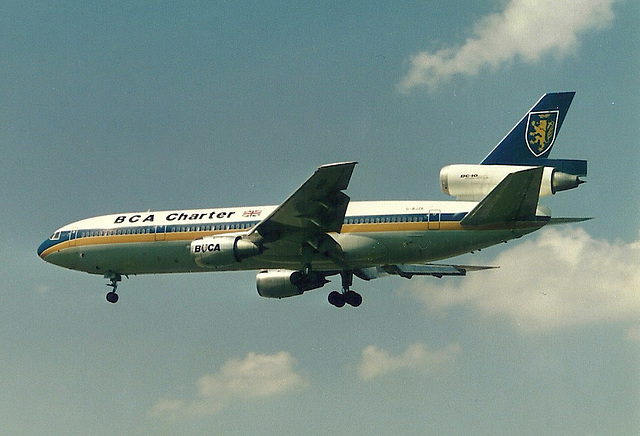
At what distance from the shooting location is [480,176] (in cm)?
3509

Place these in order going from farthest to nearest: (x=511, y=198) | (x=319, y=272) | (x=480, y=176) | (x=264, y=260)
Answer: (x=319, y=272) → (x=264, y=260) → (x=480, y=176) → (x=511, y=198)

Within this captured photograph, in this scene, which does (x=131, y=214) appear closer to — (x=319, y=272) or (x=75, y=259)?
(x=75, y=259)

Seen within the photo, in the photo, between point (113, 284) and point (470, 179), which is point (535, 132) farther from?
point (113, 284)

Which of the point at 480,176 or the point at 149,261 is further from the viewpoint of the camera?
the point at 149,261

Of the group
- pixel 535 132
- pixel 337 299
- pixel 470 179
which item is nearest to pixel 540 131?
pixel 535 132

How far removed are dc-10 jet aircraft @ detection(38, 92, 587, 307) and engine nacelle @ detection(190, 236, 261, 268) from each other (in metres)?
0.04

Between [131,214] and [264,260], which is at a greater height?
[131,214]

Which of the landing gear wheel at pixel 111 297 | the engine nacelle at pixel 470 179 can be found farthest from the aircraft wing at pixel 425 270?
the landing gear wheel at pixel 111 297

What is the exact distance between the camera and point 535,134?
37.0 meters

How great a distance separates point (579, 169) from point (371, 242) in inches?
349

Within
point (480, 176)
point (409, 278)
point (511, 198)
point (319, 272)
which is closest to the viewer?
point (511, 198)

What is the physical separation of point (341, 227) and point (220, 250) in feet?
17.0

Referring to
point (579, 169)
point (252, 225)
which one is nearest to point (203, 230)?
point (252, 225)

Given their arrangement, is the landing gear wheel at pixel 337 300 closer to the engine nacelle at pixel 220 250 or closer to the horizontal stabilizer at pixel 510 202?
the engine nacelle at pixel 220 250
